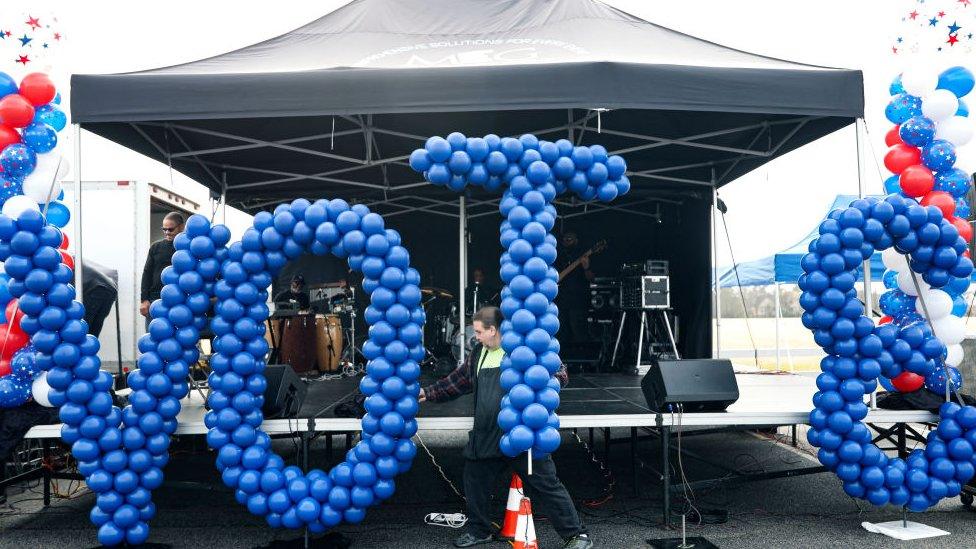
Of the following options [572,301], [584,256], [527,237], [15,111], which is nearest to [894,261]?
[527,237]

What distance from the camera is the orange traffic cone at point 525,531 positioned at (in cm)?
376

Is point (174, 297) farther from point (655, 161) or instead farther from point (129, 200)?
point (655, 161)

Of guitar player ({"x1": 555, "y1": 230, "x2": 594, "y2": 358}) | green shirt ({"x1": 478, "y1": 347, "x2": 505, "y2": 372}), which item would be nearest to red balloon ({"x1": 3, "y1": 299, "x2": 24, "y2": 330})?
green shirt ({"x1": 478, "y1": 347, "x2": 505, "y2": 372})

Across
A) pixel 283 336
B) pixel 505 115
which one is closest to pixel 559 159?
pixel 505 115

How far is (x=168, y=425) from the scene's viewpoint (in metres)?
4.27

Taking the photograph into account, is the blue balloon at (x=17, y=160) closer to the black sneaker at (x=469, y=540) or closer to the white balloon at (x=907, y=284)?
the black sneaker at (x=469, y=540)

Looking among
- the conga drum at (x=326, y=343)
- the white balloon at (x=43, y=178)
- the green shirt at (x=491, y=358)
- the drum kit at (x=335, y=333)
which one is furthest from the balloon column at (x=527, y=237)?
the conga drum at (x=326, y=343)

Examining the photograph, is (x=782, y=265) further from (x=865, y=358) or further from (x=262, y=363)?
(x=262, y=363)

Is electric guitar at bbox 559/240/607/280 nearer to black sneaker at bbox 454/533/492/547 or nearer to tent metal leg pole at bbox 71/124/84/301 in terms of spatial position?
black sneaker at bbox 454/533/492/547

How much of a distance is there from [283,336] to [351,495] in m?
4.36

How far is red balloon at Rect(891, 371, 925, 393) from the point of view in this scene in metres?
4.74

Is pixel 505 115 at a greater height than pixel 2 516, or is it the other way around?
pixel 505 115

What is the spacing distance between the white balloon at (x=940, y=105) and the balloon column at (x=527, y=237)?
2.53 m

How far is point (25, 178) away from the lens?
4.67 m
